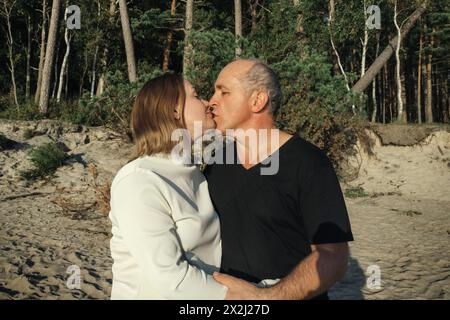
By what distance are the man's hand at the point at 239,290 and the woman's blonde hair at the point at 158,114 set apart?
2.14ft

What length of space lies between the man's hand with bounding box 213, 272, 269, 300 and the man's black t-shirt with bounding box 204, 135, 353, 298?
0.28 m

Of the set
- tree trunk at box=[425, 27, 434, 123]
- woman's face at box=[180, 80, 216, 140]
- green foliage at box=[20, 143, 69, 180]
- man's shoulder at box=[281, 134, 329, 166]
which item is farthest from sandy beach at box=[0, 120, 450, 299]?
tree trunk at box=[425, 27, 434, 123]

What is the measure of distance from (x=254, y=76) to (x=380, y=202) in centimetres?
1028

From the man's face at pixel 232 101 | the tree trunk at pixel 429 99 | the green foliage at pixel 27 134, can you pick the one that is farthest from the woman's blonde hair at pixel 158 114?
the tree trunk at pixel 429 99

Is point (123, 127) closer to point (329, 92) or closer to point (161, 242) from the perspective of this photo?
point (329, 92)

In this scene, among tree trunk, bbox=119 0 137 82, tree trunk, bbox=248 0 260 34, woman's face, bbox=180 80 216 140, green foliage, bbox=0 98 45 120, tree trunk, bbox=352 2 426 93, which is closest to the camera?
woman's face, bbox=180 80 216 140

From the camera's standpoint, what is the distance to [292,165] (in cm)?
194

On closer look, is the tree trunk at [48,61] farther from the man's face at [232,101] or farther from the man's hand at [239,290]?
the man's hand at [239,290]

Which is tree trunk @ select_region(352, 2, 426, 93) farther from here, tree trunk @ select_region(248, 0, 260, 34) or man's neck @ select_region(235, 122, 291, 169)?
man's neck @ select_region(235, 122, 291, 169)

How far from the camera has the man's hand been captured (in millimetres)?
1658

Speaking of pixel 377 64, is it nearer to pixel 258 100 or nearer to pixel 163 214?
pixel 258 100
